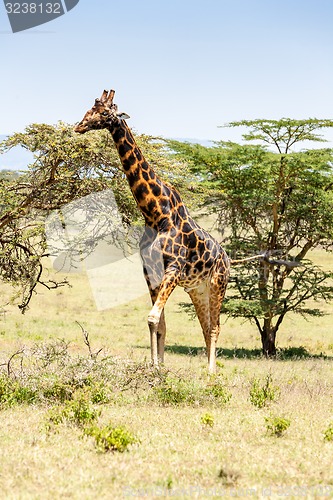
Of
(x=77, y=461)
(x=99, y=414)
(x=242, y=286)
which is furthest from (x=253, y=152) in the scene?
(x=77, y=461)

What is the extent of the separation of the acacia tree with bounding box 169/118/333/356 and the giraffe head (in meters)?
10.3

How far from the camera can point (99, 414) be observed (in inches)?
304

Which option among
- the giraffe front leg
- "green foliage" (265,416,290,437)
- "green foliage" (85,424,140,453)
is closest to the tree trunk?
the giraffe front leg

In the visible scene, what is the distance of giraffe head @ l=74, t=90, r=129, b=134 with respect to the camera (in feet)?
32.0

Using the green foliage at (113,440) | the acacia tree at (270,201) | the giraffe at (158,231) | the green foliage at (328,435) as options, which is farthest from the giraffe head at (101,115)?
the acacia tree at (270,201)

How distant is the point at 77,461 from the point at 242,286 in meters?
15.8

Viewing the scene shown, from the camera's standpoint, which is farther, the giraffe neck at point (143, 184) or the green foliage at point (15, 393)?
the giraffe neck at point (143, 184)

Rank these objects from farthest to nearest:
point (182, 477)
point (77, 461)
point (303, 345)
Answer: point (303, 345) → point (77, 461) → point (182, 477)

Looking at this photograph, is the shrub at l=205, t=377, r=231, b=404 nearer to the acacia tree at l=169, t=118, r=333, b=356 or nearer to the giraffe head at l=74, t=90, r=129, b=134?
the giraffe head at l=74, t=90, r=129, b=134

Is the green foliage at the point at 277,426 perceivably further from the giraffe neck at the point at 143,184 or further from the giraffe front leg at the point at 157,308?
the giraffe neck at the point at 143,184

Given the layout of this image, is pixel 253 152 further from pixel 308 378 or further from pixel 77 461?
pixel 77 461

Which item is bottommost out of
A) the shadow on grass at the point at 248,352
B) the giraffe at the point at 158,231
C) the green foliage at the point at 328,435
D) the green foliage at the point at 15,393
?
the shadow on grass at the point at 248,352

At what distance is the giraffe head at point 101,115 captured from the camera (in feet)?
32.0

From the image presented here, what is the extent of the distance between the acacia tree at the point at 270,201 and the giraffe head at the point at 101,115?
33.8ft
